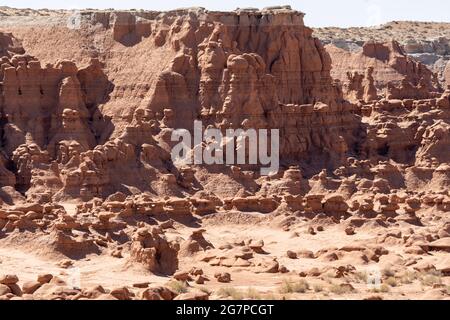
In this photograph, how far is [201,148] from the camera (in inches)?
2724

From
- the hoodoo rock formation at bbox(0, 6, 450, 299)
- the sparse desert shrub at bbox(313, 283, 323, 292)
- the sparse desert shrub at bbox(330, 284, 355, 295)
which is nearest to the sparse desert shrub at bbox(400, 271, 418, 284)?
the hoodoo rock formation at bbox(0, 6, 450, 299)

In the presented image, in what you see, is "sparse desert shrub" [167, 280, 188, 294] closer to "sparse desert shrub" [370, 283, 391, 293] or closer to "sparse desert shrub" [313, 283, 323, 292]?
"sparse desert shrub" [313, 283, 323, 292]

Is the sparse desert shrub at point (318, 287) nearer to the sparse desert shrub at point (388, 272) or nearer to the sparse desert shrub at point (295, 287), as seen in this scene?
the sparse desert shrub at point (295, 287)

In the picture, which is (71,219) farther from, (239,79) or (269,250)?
(239,79)

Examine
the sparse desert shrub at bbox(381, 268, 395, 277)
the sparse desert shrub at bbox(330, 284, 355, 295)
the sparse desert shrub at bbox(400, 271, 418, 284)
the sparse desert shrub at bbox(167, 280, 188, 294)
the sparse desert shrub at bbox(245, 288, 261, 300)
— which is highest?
the sparse desert shrub at bbox(245, 288, 261, 300)

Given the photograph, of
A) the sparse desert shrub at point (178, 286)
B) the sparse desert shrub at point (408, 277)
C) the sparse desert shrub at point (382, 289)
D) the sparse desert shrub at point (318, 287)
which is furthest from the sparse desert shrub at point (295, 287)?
the sparse desert shrub at point (408, 277)

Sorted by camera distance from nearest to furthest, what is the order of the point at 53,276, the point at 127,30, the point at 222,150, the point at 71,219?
the point at 53,276
the point at 71,219
the point at 222,150
the point at 127,30

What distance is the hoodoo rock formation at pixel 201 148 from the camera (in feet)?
178

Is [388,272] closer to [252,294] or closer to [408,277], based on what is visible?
[408,277]

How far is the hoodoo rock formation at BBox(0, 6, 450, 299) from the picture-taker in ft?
178

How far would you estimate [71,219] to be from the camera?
181 ft

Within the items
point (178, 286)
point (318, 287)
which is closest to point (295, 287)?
point (318, 287)
